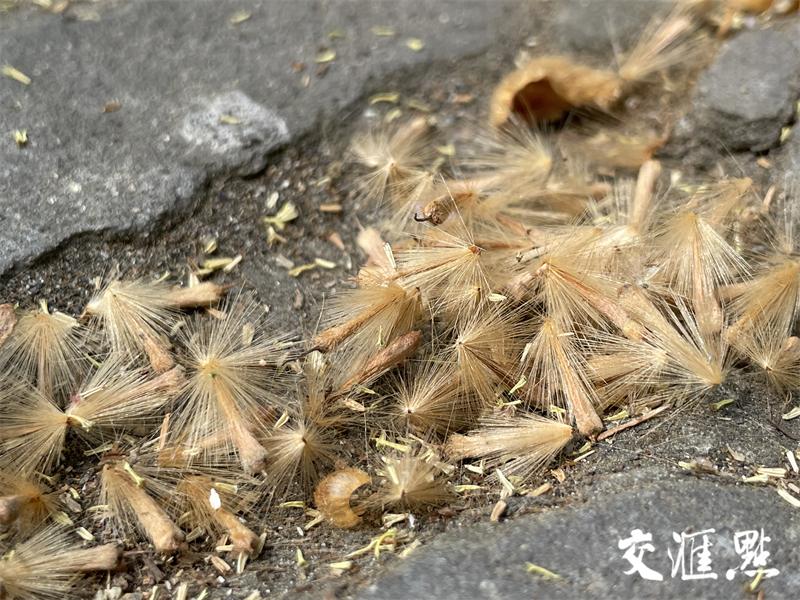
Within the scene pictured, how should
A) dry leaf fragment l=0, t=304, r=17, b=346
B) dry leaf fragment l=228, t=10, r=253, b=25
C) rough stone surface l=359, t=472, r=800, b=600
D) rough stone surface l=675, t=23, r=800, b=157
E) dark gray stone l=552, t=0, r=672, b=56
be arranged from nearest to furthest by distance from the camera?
rough stone surface l=359, t=472, r=800, b=600 → dry leaf fragment l=0, t=304, r=17, b=346 → rough stone surface l=675, t=23, r=800, b=157 → dry leaf fragment l=228, t=10, r=253, b=25 → dark gray stone l=552, t=0, r=672, b=56

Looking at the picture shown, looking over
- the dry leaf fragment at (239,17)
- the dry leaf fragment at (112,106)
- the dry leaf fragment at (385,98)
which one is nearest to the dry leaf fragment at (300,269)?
the dry leaf fragment at (385,98)

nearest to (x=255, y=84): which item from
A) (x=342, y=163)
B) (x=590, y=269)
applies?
(x=342, y=163)

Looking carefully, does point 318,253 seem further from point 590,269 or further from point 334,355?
point 590,269

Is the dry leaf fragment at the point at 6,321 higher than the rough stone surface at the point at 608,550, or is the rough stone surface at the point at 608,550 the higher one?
the dry leaf fragment at the point at 6,321

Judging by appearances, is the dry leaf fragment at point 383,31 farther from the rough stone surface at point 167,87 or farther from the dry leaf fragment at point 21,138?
the dry leaf fragment at point 21,138

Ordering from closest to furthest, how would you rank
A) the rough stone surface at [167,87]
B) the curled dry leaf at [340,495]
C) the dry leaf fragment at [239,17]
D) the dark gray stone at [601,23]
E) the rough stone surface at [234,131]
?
the curled dry leaf at [340,495] < the rough stone surface at [167,87] < the rough stone surface at [234,131] < the dry leaf fragment at [239,17] < the dark gray stone at [601,23]

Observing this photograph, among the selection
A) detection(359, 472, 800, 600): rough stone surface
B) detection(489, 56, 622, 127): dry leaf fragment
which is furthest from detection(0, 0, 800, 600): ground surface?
detection(489, 56, 622, 127): dry leaf fragment

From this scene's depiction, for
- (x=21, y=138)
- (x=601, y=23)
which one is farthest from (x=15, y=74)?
(x=601, y=23)

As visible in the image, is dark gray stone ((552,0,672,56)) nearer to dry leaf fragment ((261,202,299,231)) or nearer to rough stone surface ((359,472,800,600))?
dry leaf fragment ((261,202,299,231))
